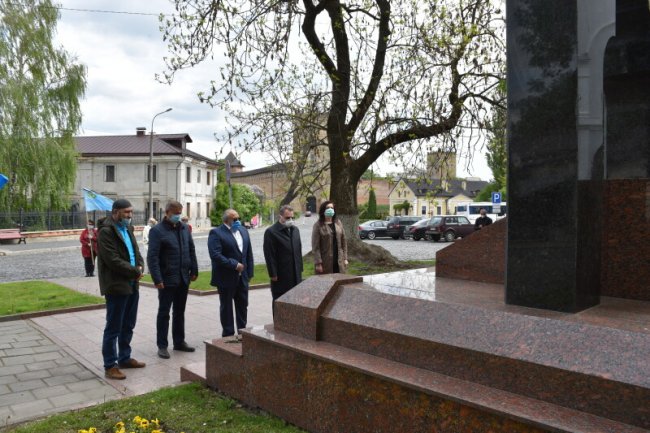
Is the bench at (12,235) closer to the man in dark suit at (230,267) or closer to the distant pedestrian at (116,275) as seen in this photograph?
the man in dark suit at (230,267)

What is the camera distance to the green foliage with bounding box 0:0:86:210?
83.6 ft

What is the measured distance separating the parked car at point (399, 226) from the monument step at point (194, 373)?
30.7 metres

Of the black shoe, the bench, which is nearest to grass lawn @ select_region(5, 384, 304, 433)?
the black shoe

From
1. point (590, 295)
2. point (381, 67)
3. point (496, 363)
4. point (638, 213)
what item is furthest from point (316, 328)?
point (381, 67)

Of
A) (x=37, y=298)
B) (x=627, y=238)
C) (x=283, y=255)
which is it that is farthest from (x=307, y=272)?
(x=627, y=238)

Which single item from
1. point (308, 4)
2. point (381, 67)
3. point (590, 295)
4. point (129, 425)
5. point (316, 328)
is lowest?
point (129, 425)

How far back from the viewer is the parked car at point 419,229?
33906mm

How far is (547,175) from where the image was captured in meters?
3.79

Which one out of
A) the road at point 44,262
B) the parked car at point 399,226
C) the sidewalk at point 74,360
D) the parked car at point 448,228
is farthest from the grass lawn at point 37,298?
the parked car at point 399,226

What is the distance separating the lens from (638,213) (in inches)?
165

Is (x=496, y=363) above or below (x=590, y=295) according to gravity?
below

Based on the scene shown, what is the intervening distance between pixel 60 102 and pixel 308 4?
62.1ft

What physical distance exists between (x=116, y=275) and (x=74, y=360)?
1.43m

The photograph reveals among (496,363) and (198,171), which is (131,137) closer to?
(198,171)
